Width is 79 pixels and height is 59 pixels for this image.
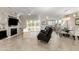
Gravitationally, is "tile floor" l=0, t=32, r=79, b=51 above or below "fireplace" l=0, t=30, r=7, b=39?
below

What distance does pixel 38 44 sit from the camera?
307 centimetres

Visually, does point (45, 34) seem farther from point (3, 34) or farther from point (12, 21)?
point (3, 34)

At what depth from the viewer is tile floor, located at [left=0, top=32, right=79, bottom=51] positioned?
3.03m

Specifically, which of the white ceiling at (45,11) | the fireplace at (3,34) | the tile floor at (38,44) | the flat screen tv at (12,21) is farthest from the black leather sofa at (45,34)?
the fireplace at (3,34)

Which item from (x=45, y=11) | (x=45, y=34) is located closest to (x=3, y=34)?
(x=45, y=34)

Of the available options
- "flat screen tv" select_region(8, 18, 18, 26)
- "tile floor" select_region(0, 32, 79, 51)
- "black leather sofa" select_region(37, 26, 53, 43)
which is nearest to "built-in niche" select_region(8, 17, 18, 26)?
"flat screen tv" select_region(8, 18, 18, 26)

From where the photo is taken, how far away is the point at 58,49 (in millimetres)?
3076

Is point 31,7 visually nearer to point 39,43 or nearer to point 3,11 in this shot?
point 3,11

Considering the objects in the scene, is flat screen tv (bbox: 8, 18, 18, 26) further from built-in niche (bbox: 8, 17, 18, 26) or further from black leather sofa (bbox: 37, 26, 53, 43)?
black leather sofa (bbox: 37, 26, 53, 43)

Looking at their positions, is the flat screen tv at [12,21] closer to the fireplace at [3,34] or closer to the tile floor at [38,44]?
the fireplace at [3,34]

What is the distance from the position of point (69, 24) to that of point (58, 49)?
0.65 meters
